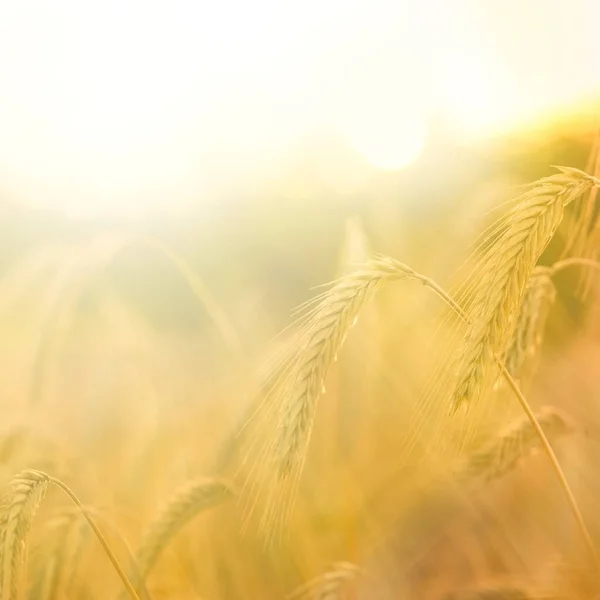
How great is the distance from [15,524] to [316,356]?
50 centimetres

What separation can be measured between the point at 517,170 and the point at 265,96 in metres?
0.46

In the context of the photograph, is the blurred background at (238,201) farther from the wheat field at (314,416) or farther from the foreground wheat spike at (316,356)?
the foreground wheat spike at (316,356)

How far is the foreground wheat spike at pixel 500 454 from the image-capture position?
1.01 meters

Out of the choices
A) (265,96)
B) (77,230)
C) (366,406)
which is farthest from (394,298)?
(77,230)

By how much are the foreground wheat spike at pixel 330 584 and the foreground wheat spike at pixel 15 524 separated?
420 millimetres

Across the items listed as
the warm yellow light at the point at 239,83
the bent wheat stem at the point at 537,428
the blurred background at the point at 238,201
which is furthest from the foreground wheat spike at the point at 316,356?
the warm yellow light at the point at 239,83

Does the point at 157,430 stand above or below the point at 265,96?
below

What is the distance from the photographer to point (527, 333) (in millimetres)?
1021

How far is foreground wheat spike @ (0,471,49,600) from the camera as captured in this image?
2.88ft

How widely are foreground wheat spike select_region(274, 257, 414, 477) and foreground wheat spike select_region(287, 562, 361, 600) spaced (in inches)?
10.7

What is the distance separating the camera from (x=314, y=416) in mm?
989

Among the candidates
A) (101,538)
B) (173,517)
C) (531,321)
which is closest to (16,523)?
(101,538)

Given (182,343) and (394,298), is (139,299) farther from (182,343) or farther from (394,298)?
(394,298)

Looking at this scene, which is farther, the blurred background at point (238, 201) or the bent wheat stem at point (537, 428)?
the blurred background at point (238, 201)
